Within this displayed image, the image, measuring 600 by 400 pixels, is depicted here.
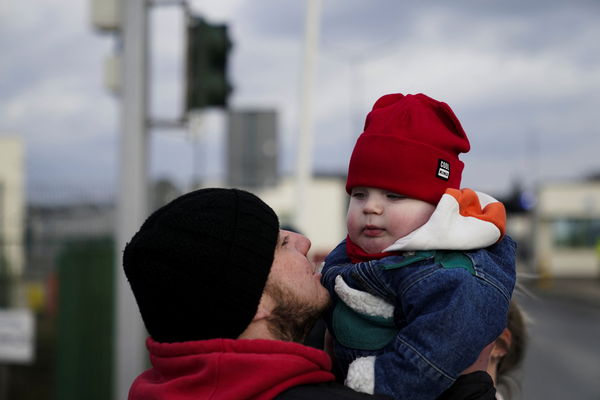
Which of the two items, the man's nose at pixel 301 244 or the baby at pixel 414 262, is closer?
the baby at pixel 414 262

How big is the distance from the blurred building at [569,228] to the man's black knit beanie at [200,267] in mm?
37997

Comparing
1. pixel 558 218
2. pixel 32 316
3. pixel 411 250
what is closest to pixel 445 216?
pixel 411 250

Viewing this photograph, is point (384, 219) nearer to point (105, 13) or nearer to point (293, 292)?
point (293, 292)

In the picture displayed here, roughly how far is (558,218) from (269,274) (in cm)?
3880

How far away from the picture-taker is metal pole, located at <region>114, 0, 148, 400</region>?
5.33 meters

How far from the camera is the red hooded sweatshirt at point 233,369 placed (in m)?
1.81

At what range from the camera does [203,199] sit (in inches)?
77.2

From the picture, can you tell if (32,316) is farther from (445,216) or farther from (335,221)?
(335,221)

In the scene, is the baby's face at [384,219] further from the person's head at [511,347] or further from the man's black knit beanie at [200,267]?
the person's head at [511,347]

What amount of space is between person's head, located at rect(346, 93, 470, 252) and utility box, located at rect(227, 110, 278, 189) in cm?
846

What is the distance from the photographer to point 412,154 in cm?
215

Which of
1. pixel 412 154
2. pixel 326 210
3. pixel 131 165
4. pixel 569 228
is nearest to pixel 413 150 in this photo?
pixel 412 154

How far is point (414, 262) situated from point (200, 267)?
20.5 inches

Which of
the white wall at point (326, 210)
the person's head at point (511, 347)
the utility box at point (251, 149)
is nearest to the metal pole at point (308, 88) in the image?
the utility box at point (251, 149)
